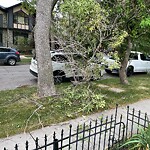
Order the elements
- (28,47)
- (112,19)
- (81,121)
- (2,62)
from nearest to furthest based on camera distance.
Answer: (81,121)
(112,19)
(2,62)
(28,47)

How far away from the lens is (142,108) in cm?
725

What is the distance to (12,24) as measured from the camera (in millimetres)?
31344

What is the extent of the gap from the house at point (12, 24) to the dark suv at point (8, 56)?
1267cm

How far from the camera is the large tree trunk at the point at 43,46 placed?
7.29m

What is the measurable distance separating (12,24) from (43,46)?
1030 inches

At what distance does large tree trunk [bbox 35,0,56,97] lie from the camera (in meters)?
7.29

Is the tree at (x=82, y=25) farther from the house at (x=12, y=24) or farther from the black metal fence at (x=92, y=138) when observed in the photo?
the house at (x=12, y=24)

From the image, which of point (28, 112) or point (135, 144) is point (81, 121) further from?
point (135, 144)

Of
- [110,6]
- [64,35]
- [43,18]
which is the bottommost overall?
[64,35]

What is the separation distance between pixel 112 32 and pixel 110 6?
197 cm

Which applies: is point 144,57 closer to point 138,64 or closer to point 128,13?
point 138,64

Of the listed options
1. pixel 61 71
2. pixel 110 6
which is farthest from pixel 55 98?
pixel 110 6

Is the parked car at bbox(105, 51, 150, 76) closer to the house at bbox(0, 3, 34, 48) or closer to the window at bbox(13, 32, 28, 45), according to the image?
the window at bbox(13, 32, 28, 45)

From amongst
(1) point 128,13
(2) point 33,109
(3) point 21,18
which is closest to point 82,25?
(1) point 128,13
